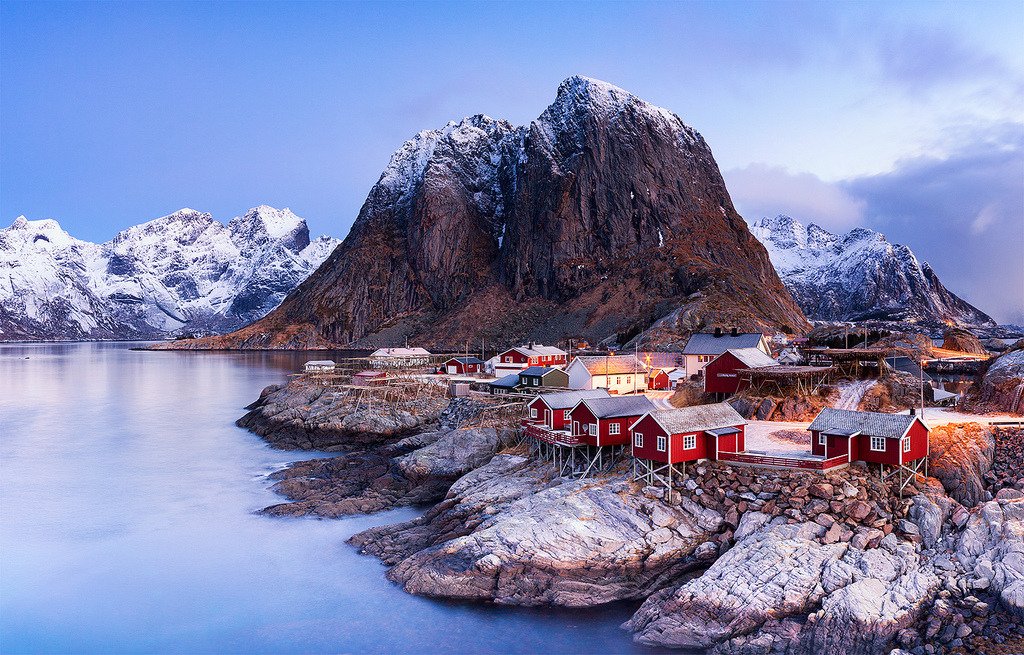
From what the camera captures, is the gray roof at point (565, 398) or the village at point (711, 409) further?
the gray roof at point (565, 398)

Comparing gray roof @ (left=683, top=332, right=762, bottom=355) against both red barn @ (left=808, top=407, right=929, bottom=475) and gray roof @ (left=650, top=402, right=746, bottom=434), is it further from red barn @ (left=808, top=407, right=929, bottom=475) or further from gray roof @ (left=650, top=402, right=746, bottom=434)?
red barn @ (left=808, top=407, right=929, bottom=475)

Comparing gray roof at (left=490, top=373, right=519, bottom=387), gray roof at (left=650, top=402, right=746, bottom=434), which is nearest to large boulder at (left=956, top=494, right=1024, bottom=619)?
gray roof at (left=650, top=402, right=746, bottom=434)

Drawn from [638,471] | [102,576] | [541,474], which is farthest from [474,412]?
[102,576]

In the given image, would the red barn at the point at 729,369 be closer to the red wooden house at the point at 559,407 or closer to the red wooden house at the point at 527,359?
the red wooden house at the point at 559,407

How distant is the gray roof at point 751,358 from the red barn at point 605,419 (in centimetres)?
1316

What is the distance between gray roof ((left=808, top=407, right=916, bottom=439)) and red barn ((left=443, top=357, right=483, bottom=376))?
61.2 metres

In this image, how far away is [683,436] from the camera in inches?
1282

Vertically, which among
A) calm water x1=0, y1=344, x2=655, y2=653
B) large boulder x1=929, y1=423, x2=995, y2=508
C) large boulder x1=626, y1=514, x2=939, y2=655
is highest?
large boulder x1=929, y1=423, x2=995, y2=508

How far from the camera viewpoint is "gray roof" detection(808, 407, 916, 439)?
30844 mm

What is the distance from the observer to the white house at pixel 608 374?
64125 mm

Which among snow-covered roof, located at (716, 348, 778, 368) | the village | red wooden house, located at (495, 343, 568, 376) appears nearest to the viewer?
the village

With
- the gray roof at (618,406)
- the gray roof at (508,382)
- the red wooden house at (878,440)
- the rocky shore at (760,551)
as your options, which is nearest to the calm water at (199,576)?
the rocky shore at (760,551)

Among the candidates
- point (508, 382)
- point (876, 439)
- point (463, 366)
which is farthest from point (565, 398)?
point (463, 366)

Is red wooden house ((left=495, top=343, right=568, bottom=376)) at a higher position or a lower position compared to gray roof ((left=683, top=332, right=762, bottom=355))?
lower
